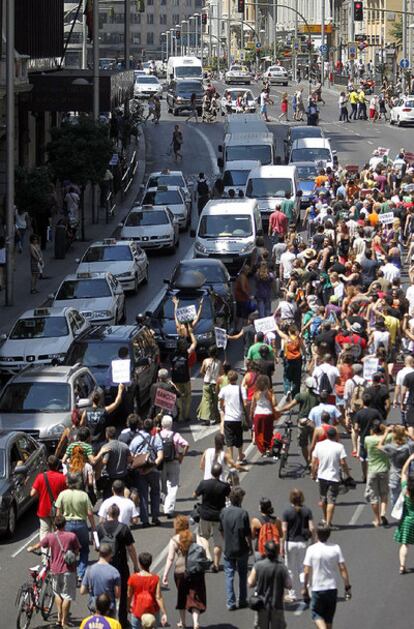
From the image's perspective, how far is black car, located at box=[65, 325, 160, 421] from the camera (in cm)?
2486

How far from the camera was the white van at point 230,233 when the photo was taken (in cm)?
3734

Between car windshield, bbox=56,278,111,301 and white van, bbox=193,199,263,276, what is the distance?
17.6ft

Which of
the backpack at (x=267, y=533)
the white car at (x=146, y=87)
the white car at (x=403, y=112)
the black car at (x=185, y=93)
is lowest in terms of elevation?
the backpack at (x=267, y=533)

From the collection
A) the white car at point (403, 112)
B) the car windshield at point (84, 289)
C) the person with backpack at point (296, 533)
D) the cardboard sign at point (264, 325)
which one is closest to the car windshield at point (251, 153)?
the car windshield at point (84, 289)

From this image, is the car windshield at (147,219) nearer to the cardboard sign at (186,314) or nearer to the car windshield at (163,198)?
the car windshield at (163,198)

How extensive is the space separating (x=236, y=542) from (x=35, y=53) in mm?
42054

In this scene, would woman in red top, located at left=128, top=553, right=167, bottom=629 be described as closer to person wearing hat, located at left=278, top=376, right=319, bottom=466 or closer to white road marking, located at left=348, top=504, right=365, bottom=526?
white road marking, located at left=348, top=504, right=365, bottom=526

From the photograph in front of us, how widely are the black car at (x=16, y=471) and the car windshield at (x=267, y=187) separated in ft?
76.9

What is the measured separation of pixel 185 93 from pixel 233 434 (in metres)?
60.0

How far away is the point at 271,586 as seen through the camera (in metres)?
14.7

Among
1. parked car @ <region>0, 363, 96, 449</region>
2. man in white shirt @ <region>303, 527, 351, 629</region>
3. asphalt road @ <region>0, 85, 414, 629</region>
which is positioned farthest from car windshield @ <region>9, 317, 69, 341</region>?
man in white shirt @ <region>303, 527, 351, 629</region>

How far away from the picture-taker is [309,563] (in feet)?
49.6

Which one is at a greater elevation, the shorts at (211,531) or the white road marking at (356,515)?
the shorts at (211,531)

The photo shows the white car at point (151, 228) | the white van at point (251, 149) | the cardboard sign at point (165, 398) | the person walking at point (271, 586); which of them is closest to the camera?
the person walking at point (271, 586)
